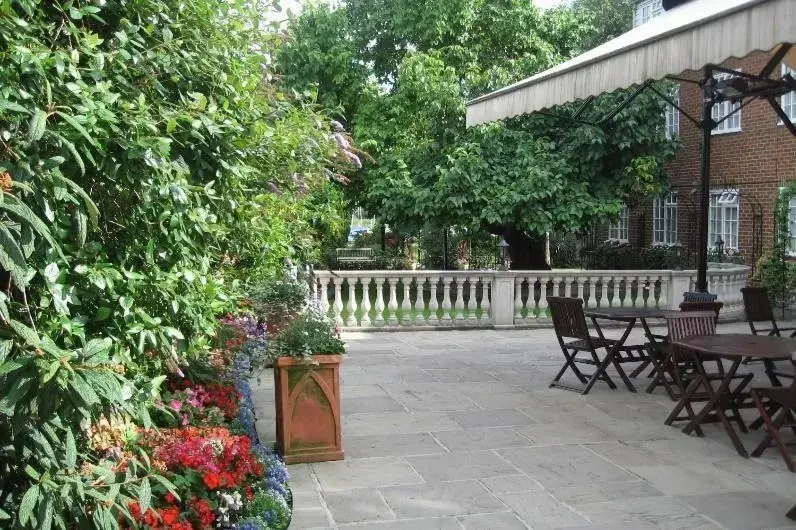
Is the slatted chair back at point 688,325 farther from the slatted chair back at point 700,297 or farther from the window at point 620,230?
the window at point 620,230

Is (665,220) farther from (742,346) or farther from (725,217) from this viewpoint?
(742,346)

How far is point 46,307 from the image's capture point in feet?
7.27

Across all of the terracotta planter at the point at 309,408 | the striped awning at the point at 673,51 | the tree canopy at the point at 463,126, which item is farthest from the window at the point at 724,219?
the terracotta planter at the point at 309,408

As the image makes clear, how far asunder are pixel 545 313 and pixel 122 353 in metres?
10.4

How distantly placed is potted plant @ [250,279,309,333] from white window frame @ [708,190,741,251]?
12404 mm

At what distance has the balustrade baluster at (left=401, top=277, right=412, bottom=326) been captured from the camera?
1172 cm

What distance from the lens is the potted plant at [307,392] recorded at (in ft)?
16.6

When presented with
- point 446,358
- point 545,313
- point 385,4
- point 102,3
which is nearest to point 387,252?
point 385,4

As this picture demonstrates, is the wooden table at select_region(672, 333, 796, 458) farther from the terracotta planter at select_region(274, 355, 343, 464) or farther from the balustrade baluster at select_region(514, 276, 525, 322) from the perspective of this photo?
the balustrade baluster at select_region(514, 276, 525, 322)

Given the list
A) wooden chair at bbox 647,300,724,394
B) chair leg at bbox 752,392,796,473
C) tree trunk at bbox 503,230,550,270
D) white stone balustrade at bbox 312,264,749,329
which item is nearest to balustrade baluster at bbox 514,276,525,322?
white stone balustrade at bbox 312,264,749,329

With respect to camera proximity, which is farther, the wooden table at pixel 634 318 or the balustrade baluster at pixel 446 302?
the balustrade baluster at pixel 446 302

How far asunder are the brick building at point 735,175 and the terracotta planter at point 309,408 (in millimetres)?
10894

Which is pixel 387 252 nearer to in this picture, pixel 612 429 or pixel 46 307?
pixel 612 429

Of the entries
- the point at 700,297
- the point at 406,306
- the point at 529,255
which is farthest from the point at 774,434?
the point at 529,255
